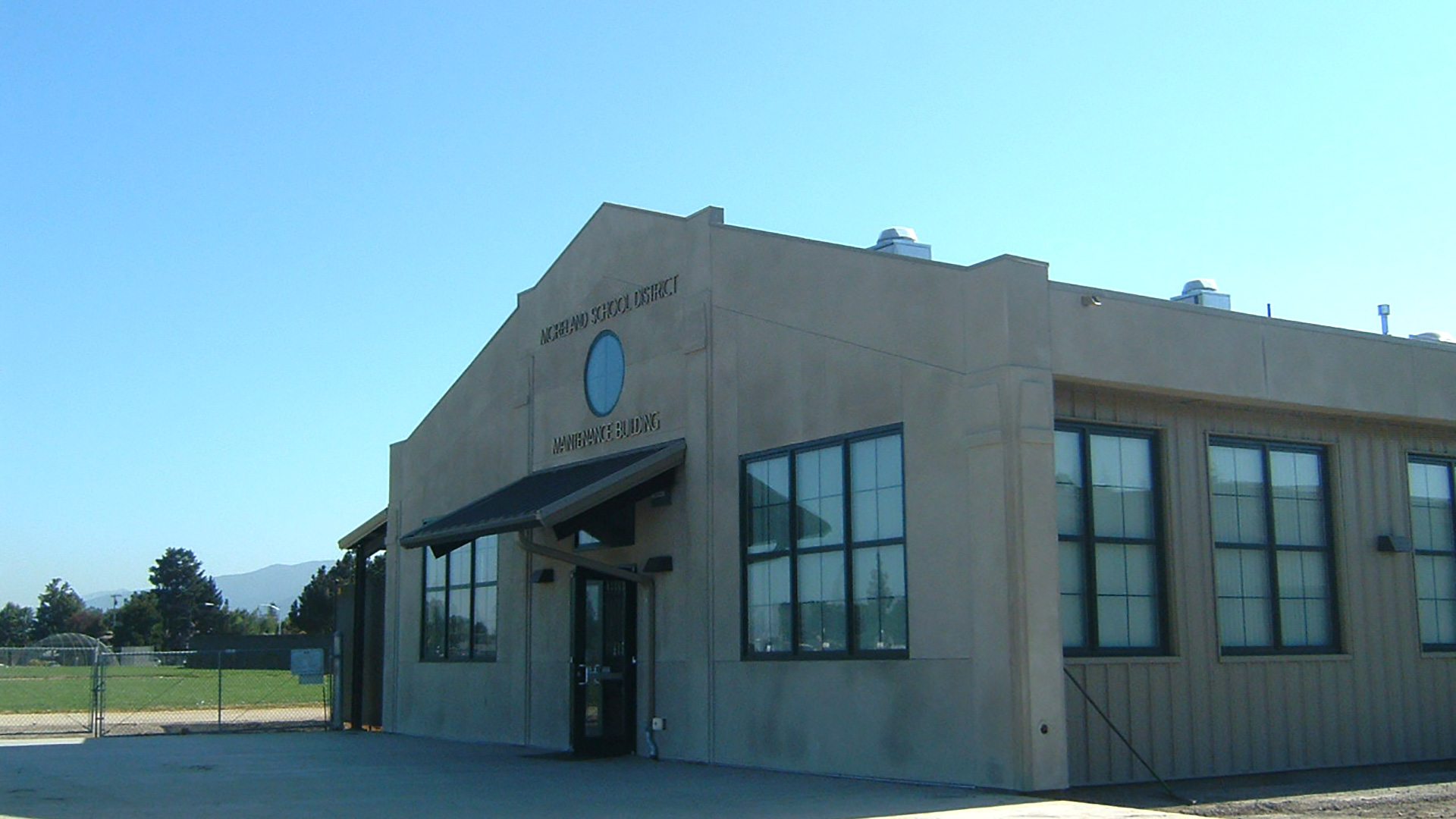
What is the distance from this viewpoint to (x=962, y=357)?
13.2 metres

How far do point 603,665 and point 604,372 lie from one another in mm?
4035

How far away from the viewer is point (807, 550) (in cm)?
1509

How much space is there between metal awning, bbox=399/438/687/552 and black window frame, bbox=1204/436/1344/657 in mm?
6391

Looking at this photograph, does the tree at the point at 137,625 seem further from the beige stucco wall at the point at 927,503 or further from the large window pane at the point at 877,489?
the large window pane at the point at 877,489

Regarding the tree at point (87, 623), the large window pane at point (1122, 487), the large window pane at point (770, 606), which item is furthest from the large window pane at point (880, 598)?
the tree at point (87, 623)

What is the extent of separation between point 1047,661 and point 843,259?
4866mm

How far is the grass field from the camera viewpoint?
34.5m

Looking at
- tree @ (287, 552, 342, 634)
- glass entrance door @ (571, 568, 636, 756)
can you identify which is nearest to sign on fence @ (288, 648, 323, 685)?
glass entrance door @ (571, 568, 636, 756)

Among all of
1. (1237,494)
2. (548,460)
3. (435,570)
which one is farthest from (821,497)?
(435,570)

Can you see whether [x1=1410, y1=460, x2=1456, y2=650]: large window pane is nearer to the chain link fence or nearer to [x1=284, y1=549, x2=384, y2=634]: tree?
the chain link fence

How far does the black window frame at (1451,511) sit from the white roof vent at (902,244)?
6.42 meters

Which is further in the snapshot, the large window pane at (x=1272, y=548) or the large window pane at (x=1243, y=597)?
the large window pane at (x=1272, y=548)

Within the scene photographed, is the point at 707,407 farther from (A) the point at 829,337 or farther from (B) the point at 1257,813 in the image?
(B) the point at 1257,813

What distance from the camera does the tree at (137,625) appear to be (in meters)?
112
